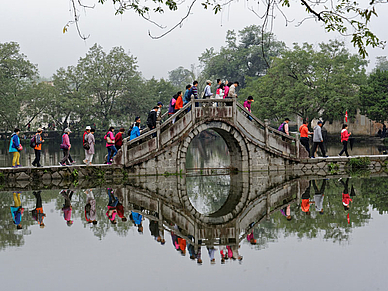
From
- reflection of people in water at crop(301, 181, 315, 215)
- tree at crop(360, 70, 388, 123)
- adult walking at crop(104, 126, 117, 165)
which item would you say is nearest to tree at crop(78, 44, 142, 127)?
tree at crop(360, 70, 388, 123)

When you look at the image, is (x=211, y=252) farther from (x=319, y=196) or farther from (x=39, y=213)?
(x=319, y=196)

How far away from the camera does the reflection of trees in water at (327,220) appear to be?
10.7 metres

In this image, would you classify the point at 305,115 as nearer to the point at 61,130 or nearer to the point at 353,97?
the point at 353,97

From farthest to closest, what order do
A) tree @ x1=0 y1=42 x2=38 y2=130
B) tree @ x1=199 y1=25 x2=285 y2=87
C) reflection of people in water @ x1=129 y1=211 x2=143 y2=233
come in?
tree @ x1=199 y1=25 x2=285 y2=87 → tree @ x1=0 y1=42 x2=38 y2=130 → reflection of people in water @ x1=129 y1=211 x2=143 y2=233

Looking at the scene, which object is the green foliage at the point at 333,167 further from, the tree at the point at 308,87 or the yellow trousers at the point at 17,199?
the tree at the point at 308,87

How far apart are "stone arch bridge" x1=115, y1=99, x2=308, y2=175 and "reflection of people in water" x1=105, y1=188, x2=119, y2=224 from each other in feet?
10.2

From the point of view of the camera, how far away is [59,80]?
56.9 m

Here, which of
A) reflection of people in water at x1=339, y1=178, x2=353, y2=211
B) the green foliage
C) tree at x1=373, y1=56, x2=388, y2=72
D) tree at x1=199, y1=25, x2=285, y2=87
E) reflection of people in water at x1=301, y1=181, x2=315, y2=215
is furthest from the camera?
tree at x1=373, y1=56, x2=388, y2=72

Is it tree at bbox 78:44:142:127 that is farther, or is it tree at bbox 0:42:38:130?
tree at bbox 78:44:142:127

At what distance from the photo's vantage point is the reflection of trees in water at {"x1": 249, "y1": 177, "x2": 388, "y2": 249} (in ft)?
35.2

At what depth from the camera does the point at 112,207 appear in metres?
13.9

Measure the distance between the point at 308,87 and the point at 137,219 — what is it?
34760mm

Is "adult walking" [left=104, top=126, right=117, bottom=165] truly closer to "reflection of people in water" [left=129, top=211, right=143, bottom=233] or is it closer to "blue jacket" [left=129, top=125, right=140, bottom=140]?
"blue jacket" [left=129, top=125, right=140, bottom=140]

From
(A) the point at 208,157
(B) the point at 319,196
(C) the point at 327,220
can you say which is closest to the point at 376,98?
(A) the point at 208,157
